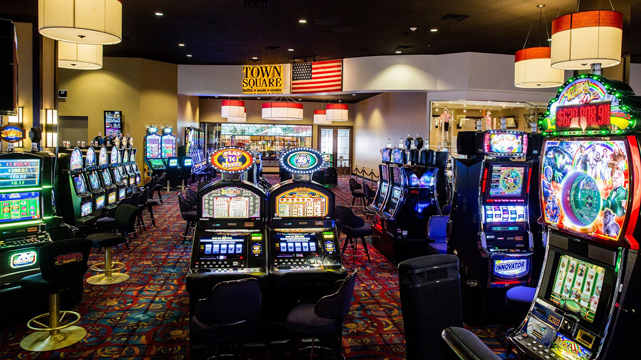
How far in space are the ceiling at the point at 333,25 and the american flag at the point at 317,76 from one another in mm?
343

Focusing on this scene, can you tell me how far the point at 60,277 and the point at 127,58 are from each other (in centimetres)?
1060

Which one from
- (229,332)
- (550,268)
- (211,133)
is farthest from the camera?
(211,133)

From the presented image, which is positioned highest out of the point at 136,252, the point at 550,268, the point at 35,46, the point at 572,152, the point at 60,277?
the point at 35,46

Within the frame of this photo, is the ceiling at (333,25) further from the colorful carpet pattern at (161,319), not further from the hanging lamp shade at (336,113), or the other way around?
the colorful carpet pattern at (161,319)

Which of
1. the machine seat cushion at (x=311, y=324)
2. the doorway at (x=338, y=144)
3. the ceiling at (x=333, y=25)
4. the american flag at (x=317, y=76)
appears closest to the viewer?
the machine seat cushion at (x=311, y=324)

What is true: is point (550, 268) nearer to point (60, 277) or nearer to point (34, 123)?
point (60, 277)

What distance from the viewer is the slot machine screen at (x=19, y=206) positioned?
165 inches

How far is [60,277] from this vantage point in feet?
11.6

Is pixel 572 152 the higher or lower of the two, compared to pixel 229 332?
higher

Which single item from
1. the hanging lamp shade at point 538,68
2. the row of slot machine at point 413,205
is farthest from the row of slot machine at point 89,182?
the hanging lamp shade at point 538,68

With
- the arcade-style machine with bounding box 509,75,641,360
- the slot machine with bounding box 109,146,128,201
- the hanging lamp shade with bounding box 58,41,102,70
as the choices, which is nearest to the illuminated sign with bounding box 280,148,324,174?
the arcade-style machine with bounding box 509,75,641,360

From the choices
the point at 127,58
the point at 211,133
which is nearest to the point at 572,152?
the point at 127,58

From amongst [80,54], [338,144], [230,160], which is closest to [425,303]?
[230,160]

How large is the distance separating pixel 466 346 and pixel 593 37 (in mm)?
4422
